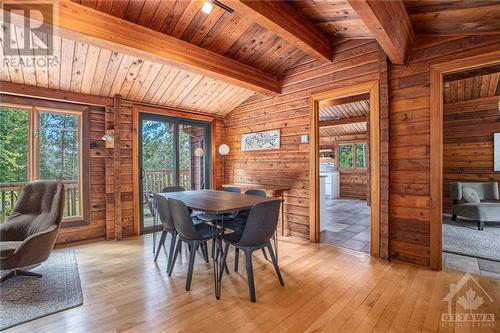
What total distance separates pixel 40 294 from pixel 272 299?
2140 mm

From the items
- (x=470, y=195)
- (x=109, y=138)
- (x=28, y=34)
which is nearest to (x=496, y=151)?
(x=470, y=195)

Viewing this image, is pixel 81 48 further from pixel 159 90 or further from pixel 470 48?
pixel 470 48

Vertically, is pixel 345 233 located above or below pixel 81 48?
below

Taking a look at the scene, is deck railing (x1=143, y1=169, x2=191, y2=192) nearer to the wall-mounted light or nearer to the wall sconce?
the wall-mounted light

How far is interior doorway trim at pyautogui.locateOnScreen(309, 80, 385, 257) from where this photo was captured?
302 cm

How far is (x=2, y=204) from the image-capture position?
10.9 feet

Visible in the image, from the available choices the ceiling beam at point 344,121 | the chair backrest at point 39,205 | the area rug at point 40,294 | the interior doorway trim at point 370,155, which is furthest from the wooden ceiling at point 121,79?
the ceiling beam at point 344,121

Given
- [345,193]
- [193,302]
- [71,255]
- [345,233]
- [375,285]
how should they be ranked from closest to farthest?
[193,302], [375,285], [71,255], [345,233], [345,193]

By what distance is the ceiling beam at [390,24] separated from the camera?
6.07ft

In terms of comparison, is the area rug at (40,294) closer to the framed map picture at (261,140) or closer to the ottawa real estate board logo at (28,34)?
the ottawa real estate board logo at (28,34)

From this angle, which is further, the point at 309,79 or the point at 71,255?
the point at 309,79

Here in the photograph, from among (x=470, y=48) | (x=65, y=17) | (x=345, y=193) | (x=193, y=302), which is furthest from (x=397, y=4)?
(x=345, y=193)

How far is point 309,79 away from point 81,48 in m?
3.09

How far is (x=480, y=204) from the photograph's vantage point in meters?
4.29
